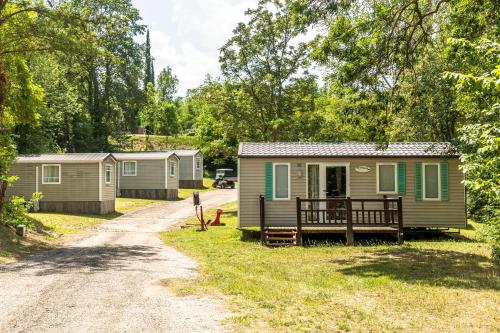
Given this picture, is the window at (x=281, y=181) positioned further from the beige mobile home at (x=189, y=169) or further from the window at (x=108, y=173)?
the beige mobile home at (x=189, y=169)

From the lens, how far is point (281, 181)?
1775 cm

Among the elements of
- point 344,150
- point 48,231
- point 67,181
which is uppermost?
point 344,150

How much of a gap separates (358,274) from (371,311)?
3.40m

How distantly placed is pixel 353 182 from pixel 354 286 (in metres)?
8.84

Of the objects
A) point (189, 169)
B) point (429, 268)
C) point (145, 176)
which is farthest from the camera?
point (189, 169)

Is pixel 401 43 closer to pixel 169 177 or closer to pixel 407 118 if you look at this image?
pixel 407 118

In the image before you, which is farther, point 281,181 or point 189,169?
point 189,169

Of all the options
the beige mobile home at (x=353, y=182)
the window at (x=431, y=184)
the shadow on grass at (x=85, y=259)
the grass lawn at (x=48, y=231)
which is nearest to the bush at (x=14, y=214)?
the grass lawn at (x=48, y=231)

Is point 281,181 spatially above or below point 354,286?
above

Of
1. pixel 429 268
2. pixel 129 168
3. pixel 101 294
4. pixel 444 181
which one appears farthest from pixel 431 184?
pixel 129 168

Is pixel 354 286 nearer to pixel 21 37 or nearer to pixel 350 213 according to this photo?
pixel 350 213

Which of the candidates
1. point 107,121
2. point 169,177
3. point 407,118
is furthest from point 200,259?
point 107,121

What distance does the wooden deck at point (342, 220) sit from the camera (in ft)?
52.8

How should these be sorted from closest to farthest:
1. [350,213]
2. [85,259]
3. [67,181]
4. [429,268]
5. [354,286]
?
[354,286]
[429,268]
[85,259]
[350,213]
[67,181]
